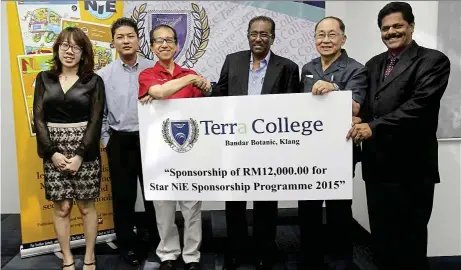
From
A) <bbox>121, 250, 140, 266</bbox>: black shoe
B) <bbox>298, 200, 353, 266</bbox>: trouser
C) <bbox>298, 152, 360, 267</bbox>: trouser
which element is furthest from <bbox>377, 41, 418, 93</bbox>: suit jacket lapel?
<bbox>121, 250, 140, 266</bbox>: black shoe

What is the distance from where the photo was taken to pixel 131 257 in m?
2.83

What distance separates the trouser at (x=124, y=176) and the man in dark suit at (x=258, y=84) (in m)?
0.70

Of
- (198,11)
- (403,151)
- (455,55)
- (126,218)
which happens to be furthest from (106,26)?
(455,55)

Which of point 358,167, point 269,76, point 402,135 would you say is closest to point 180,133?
point 269,76

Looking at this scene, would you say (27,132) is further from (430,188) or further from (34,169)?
(430,188)

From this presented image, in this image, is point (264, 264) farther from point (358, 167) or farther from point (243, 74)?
point (358, 167)

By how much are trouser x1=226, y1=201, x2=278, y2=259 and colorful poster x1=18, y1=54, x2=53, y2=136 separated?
165 cm

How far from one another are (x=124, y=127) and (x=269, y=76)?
1.04 meters

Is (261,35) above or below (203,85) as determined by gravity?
above

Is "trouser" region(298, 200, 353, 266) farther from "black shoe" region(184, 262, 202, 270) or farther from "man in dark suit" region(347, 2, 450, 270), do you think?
"black shoe" region(184, 262, 202, 270)

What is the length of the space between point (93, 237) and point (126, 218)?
28 cm

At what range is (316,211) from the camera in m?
2.60

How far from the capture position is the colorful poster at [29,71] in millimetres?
2965

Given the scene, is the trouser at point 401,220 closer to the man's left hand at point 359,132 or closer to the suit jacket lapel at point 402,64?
the man's left hand at point 359,132
